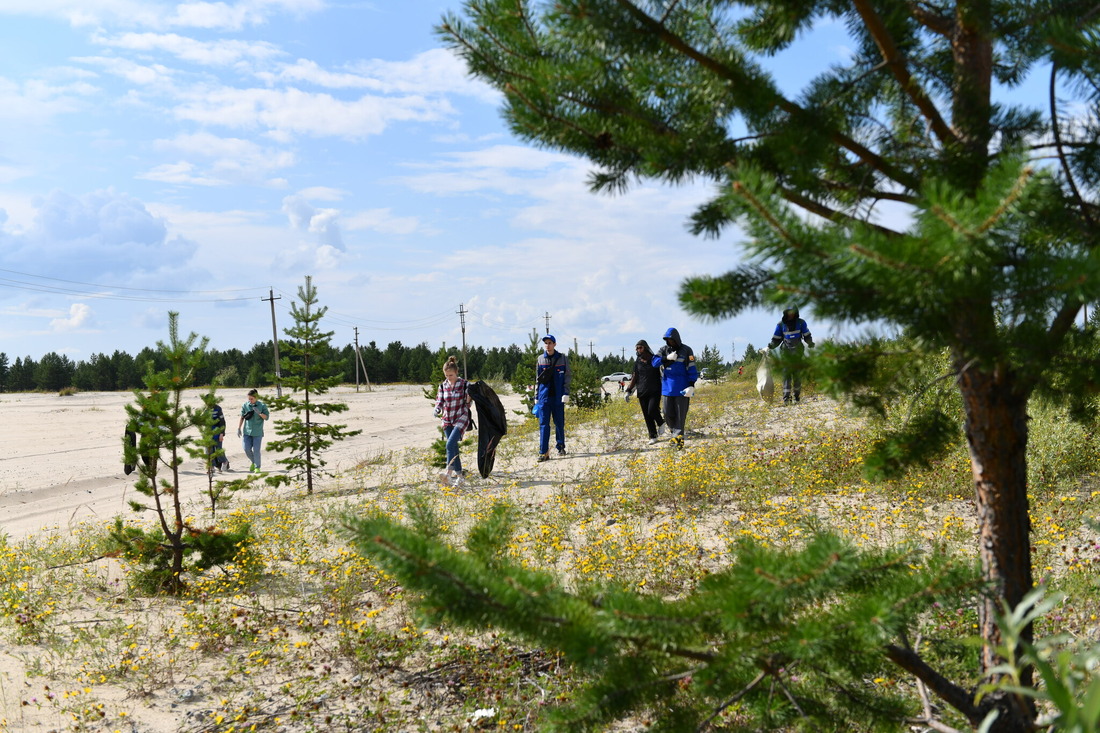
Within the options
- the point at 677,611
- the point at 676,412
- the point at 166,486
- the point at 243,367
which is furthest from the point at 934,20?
the point at 243,367

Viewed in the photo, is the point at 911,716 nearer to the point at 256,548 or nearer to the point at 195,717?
the point at 195,717

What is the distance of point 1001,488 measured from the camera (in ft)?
6.54

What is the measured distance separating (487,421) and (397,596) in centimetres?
589

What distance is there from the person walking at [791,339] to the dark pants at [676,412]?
74.8 inches

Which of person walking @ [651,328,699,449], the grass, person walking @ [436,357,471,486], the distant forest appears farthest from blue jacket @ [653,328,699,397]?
the distant forest

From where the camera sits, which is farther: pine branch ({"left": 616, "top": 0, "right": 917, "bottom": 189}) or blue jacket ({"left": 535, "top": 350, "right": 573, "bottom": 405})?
blue jacket ({"left": 535, "top": 350, "right": 573, "bottom": 405})

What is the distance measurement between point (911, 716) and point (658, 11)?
229 centimetres

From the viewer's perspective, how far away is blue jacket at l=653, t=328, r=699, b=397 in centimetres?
1305

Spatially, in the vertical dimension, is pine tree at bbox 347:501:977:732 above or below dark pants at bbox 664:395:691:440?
above

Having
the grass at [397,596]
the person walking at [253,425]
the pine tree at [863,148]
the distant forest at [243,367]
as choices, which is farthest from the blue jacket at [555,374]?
the distant forest at [243,367]

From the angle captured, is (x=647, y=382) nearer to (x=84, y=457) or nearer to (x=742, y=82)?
(x=742, y=82)

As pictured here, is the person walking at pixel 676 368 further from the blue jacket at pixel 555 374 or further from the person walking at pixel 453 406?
the person walking at pixel 453 406

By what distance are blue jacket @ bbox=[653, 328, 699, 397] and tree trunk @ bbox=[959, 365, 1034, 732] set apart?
11.0m

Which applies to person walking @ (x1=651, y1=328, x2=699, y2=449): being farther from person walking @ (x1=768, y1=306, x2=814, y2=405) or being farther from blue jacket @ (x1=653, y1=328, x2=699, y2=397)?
person walking @ (x1=768, y1=306, x2=814, y2=405)
